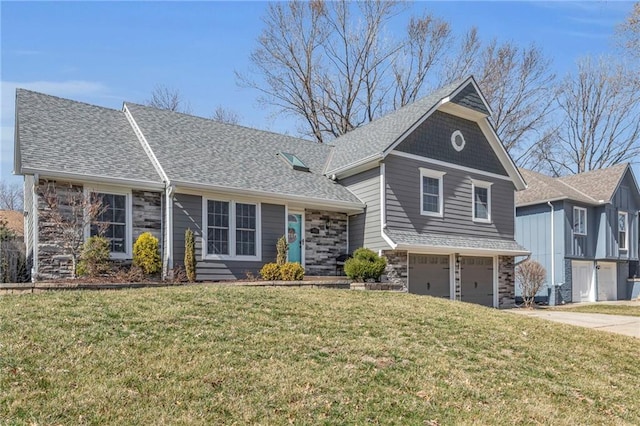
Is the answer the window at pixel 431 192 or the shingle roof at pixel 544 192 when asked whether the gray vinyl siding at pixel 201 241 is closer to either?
the window at pixel 431 192

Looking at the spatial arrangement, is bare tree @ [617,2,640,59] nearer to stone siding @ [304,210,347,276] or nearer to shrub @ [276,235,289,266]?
stone siding @ [304,210,347,276]

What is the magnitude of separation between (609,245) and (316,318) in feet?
69.2

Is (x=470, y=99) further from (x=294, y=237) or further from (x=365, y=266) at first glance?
(x=294, y=237)

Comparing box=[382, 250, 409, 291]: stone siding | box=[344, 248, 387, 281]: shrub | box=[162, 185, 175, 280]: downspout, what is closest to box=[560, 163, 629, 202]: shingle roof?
box=[382, 250, 409, 291]: stone siding

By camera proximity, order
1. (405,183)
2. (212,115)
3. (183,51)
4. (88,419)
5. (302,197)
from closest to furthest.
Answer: (88,419) < (183,51) < (302,197) < (405,183) < (212,115)

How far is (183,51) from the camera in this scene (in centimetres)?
1234

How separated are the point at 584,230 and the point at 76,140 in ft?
72.1

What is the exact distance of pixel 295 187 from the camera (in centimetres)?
1405

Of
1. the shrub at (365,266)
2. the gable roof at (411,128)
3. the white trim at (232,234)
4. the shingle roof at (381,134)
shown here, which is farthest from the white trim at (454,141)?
the white trim at (232,234)

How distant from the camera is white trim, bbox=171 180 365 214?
11930 millimetres

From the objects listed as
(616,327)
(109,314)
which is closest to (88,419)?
(109,314)

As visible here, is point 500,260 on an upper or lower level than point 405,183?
lower

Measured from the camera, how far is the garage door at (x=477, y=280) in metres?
16.1

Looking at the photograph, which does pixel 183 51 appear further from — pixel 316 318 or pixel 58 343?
pixel 58 343
